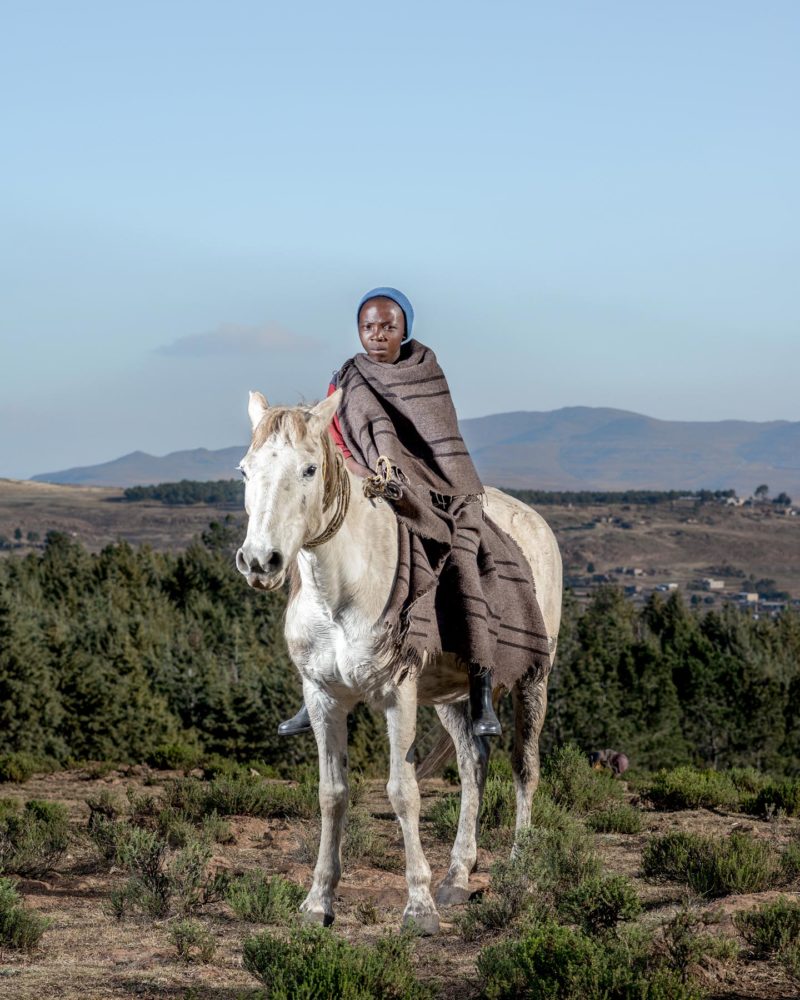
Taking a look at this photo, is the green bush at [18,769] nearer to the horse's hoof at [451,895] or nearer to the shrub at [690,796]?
the shrub at [690,796]

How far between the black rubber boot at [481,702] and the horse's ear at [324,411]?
249 cm

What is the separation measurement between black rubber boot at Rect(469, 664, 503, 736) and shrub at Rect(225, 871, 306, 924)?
5.56ft

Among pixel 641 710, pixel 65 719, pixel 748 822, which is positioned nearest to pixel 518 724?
pixel 748 822

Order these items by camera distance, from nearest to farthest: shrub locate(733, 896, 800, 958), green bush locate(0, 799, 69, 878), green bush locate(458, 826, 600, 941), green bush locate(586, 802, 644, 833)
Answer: shrub locate(733, 896, 800, 958)
green bush locate(458, 826, 600, 941)
green bush locate(0, 799, 69, 878)
green bush locate(586, 802, 644, 833)

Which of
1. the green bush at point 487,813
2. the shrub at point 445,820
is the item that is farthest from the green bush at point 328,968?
the shrub at point 445,820

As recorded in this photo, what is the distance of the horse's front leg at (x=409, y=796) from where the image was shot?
26.6 ft

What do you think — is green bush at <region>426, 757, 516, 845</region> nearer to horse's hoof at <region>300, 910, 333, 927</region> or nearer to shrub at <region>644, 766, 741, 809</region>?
A: shrub at <region>644, 766, 741, 809</region>

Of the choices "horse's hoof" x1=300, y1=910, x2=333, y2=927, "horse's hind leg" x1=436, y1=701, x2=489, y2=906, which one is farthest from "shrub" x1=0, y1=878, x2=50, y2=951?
"horse's hind leg" x1=436, y1=701, x2=489, y2=906

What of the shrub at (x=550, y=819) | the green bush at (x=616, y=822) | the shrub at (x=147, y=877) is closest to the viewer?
the shrub at (x=147, y=877)

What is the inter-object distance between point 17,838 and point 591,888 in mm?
5184

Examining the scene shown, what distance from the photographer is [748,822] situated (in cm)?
1270

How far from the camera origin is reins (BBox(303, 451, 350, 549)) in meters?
7.57

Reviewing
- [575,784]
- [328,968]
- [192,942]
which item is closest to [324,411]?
[328,968]

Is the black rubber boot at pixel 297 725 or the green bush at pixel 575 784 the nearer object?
the black rubber boot at pixel 297 725
